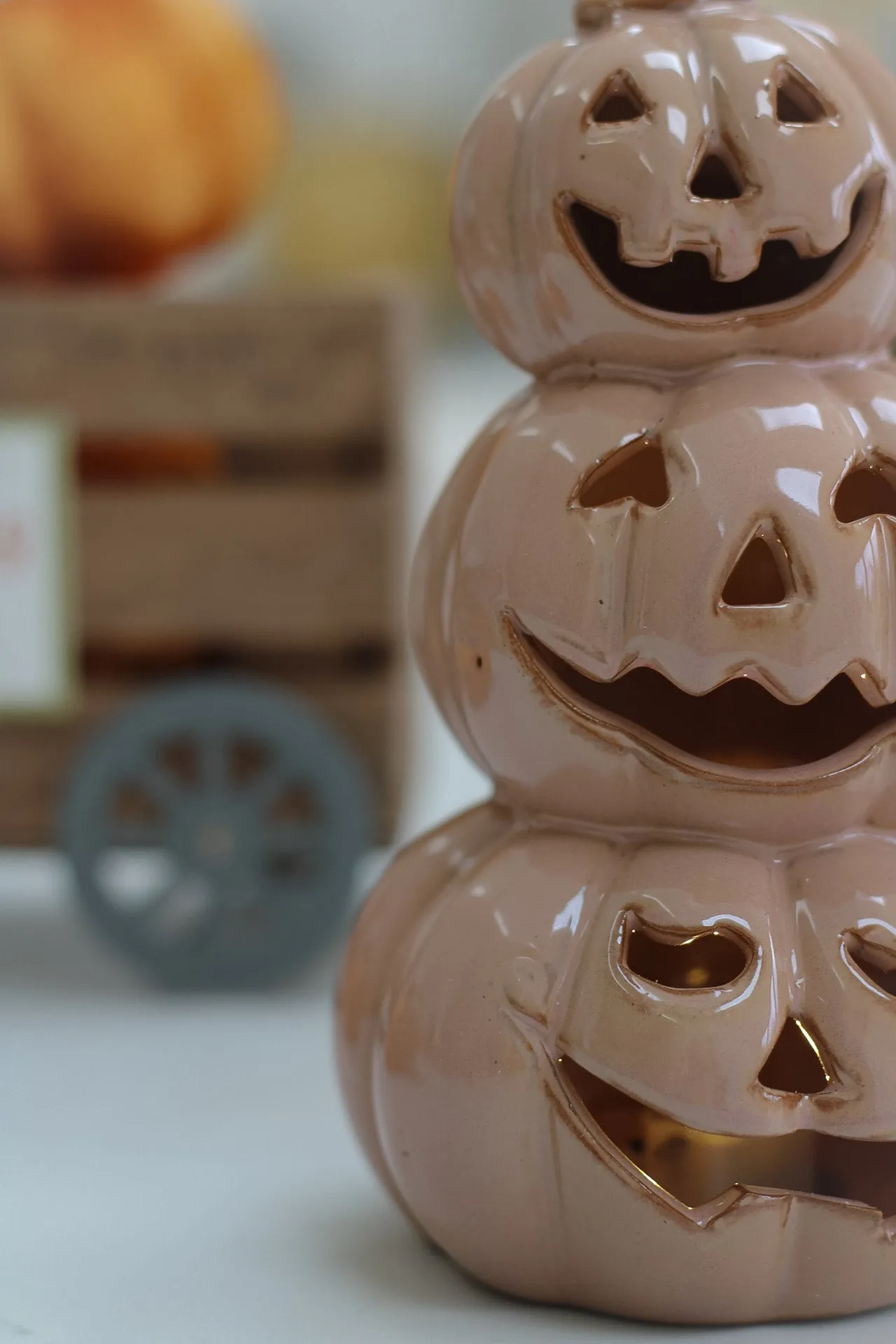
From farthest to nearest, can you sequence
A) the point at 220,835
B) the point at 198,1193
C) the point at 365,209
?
the point at 365,209
the point at 220,835
the point at 198,1193

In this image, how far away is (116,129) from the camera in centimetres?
116

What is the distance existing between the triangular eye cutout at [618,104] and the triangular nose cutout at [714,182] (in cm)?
3

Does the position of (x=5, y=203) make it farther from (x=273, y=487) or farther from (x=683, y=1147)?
(x=683, y=1147)

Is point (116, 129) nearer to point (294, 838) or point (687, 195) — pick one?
point (294, 838)

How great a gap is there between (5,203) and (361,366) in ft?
0.85

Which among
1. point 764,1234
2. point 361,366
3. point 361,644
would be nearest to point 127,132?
point 361,366

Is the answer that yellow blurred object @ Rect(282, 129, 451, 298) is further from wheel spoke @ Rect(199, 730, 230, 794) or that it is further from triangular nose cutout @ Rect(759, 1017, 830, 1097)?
triangular nose cutout @ Rect(759, 1017, 830, 1097)

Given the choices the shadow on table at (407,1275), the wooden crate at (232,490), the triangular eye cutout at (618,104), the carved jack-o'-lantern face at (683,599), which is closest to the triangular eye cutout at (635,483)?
the carved jack-o'-lantern face at (683,599)

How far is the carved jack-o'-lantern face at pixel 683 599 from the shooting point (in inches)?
23.3

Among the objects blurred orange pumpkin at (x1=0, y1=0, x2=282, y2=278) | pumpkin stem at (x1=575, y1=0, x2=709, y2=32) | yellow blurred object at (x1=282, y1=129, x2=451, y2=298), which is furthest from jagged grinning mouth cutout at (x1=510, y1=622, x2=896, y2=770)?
yellow blurred object at (x1=282, y1=129, x2=451, y2=298)

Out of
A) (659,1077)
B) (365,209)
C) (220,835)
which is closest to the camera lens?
(659,1077)

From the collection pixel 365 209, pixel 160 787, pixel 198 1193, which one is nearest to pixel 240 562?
pixel 160 787

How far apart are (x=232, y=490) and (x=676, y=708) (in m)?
0.57

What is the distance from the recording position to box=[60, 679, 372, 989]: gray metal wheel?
1132mm
